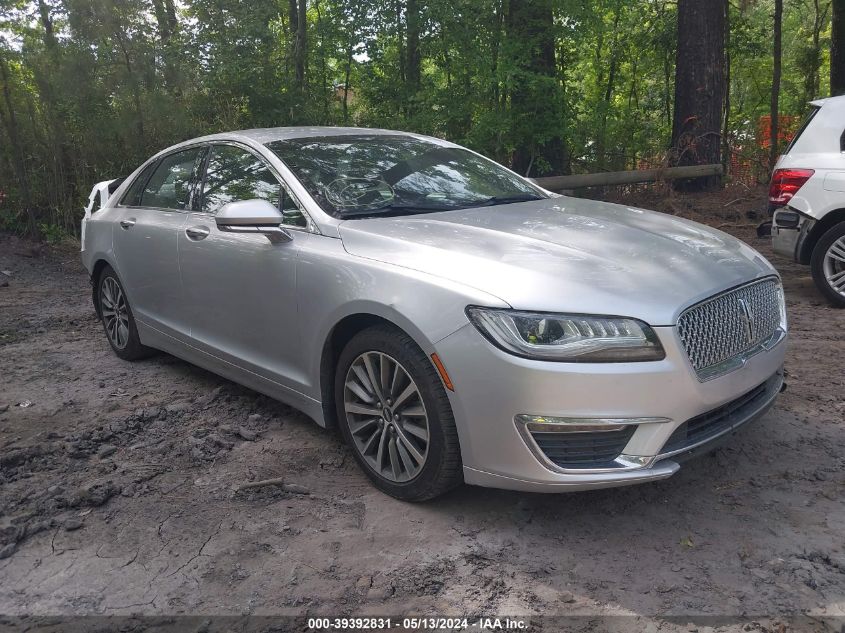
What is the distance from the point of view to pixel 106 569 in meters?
3.09

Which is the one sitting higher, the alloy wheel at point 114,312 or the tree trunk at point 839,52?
the tree trunk at point 839,52

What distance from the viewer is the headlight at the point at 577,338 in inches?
115

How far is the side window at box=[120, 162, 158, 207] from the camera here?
560 cm

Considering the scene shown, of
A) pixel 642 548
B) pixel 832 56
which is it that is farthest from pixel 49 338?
pixel 832 56

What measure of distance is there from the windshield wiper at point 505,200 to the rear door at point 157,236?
1822mm

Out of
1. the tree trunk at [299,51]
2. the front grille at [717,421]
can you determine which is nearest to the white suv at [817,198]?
the front grille at [717,421]

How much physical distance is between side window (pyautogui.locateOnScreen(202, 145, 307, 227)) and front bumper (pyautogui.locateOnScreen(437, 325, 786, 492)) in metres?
1.42

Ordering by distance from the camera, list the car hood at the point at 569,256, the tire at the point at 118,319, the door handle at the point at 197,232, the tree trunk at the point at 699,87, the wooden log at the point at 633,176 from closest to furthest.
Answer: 1. the car hood at the point at 569,256
2. the door handle at the point at 197,232
3. the tire at the point at 118,319
4. the wooden log at the point at 633,176
5. the tree trunk at the point at 699,87

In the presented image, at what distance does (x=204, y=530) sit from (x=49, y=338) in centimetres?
425

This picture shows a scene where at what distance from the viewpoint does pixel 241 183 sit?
176 inches

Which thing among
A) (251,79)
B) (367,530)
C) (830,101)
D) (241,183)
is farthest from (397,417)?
(251,79)

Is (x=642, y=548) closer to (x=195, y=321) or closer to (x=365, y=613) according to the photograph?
(x=365, y=613)

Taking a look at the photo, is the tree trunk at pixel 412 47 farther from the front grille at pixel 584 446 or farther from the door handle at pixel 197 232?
the front grille at pixel 584 446

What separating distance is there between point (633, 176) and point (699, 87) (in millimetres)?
1805
